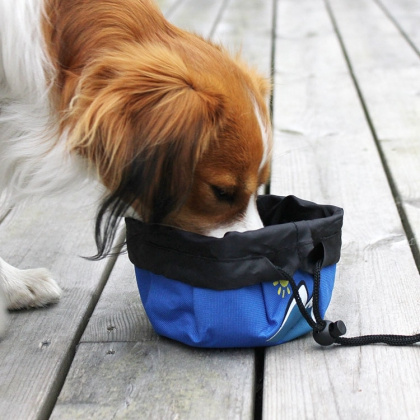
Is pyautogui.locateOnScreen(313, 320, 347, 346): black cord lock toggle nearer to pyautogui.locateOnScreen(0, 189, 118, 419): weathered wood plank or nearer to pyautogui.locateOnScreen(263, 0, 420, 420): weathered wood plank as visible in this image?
pyautogui.locateOnScreen(263, 0, 420, 420): weathered wood plank

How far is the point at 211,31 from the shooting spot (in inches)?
224

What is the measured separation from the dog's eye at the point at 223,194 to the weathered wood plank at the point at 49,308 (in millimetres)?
343

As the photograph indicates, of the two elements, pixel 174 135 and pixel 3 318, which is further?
pixel 3 318

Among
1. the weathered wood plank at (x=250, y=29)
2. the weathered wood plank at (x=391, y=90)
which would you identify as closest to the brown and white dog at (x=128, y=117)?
the weathered wood plank at (x=391, y=90)

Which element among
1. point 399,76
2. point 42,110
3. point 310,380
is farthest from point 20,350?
point 399,76

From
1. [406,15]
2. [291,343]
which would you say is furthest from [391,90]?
[291,343]

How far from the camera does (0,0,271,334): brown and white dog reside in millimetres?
1826

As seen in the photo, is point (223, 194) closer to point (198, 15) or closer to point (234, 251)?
point (234, 251)

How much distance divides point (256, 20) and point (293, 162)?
332 centimetres

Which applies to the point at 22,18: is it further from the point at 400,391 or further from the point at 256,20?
the point at 256,20

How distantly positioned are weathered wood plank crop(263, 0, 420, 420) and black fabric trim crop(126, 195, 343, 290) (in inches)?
9.0

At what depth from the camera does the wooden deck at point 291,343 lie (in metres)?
1.74

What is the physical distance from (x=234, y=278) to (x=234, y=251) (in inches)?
2.5

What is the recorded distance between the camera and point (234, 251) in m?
1.83
